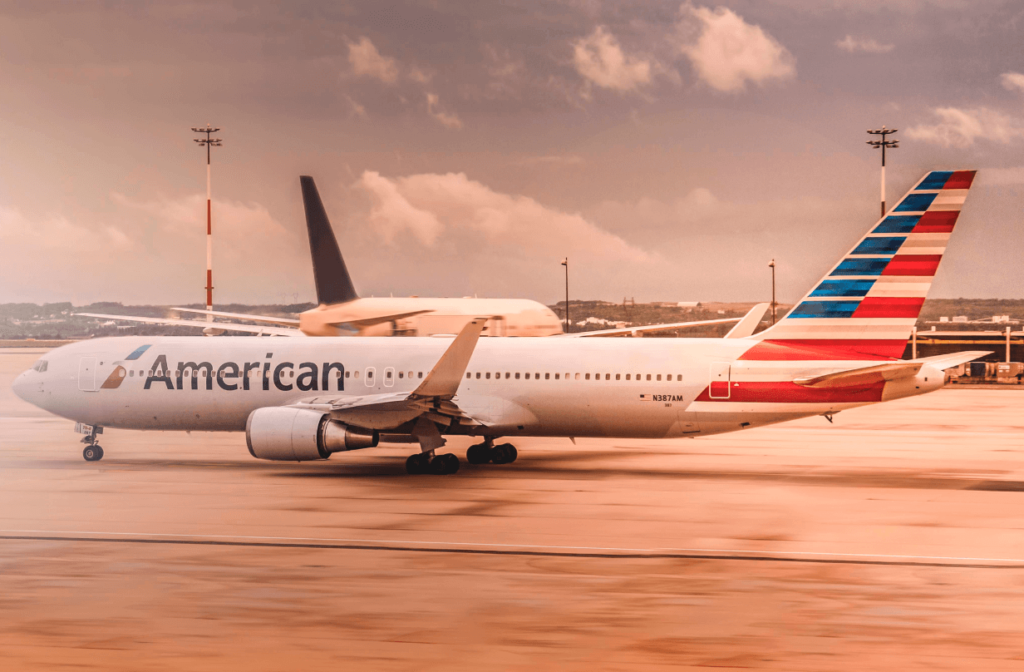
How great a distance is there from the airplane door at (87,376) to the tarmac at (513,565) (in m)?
2.04

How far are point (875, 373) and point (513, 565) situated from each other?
42.5 feet

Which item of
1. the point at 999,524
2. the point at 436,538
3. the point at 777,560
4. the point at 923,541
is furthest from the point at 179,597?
the point at 999,524

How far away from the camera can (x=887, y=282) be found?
25625 millimetres

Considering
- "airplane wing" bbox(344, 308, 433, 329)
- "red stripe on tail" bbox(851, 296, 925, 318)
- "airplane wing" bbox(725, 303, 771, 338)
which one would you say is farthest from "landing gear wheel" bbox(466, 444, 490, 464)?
"airplane wing" bbox(344, 308, 433, 329)

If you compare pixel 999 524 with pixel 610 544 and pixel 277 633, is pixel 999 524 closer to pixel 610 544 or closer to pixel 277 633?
pixel 610 544

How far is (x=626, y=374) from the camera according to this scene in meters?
25.9

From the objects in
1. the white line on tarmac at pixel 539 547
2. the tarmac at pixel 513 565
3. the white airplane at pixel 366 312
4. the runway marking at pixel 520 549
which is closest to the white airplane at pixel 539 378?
the tarmac at pixel 513 565

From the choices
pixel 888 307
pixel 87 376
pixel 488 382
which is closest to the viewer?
pixel 888 307

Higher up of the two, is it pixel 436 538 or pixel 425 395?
pixel 425 395

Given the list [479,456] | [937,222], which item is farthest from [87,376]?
[937,222]

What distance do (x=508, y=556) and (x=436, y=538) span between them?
1.84m

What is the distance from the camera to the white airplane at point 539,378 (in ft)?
80.7

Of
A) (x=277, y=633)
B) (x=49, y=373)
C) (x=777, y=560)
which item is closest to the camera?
(x=277, y=633)

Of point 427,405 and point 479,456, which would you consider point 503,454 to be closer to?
point 479,456
